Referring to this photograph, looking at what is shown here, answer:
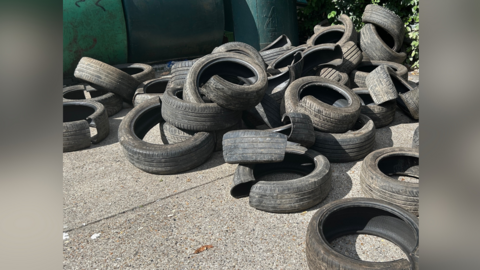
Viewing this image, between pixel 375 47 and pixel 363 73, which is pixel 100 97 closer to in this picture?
pixel 363 73

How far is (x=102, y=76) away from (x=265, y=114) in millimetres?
2977

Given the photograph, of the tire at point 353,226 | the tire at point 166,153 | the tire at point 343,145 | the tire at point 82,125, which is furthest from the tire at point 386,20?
the tire at point 82,125

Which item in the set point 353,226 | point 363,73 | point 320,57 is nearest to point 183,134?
point 353,226

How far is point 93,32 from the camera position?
26.1ft

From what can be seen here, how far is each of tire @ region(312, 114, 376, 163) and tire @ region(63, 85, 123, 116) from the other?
3.66 m

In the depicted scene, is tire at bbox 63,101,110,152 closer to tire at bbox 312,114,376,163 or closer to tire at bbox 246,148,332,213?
tire at bbox 246,148,332,213

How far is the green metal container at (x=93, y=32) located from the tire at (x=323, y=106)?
4.88 metres

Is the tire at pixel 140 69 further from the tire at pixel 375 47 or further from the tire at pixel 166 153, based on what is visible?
the tire at pixel 375 47

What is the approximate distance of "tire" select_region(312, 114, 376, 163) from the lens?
430cm

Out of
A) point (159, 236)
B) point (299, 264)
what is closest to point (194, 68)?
point (159, 236)

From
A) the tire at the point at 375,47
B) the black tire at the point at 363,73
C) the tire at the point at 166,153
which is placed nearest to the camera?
the tire at the point at 166,153

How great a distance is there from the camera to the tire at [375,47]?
23.4ft
